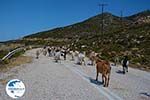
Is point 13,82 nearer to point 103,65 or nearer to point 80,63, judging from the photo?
point 103,65

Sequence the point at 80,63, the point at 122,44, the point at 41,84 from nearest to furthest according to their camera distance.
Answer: the point at 41,84 → the point at 80,63 → the point at 122,44

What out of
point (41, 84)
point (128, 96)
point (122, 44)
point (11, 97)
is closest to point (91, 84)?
point (41, 84)

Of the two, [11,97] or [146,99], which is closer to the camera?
[11,97]

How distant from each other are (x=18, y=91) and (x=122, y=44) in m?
60.0

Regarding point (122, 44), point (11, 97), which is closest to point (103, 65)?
point (11, 97)

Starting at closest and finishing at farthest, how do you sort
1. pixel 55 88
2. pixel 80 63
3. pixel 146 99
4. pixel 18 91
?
pixel 18 91 < pixel 146 99 < pixel 55 88 < pixel 80 63

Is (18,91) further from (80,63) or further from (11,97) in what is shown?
(80,63)

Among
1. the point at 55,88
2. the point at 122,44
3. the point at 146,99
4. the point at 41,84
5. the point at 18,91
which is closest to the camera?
the point at 18,91

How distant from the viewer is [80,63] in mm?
32969

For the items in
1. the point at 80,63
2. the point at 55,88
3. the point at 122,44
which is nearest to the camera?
the point at 55,88

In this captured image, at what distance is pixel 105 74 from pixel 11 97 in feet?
21.3

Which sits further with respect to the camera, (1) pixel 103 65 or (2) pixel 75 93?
(1) pixel 103 65

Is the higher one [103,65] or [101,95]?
[103,65]

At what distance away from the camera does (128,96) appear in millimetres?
14633
